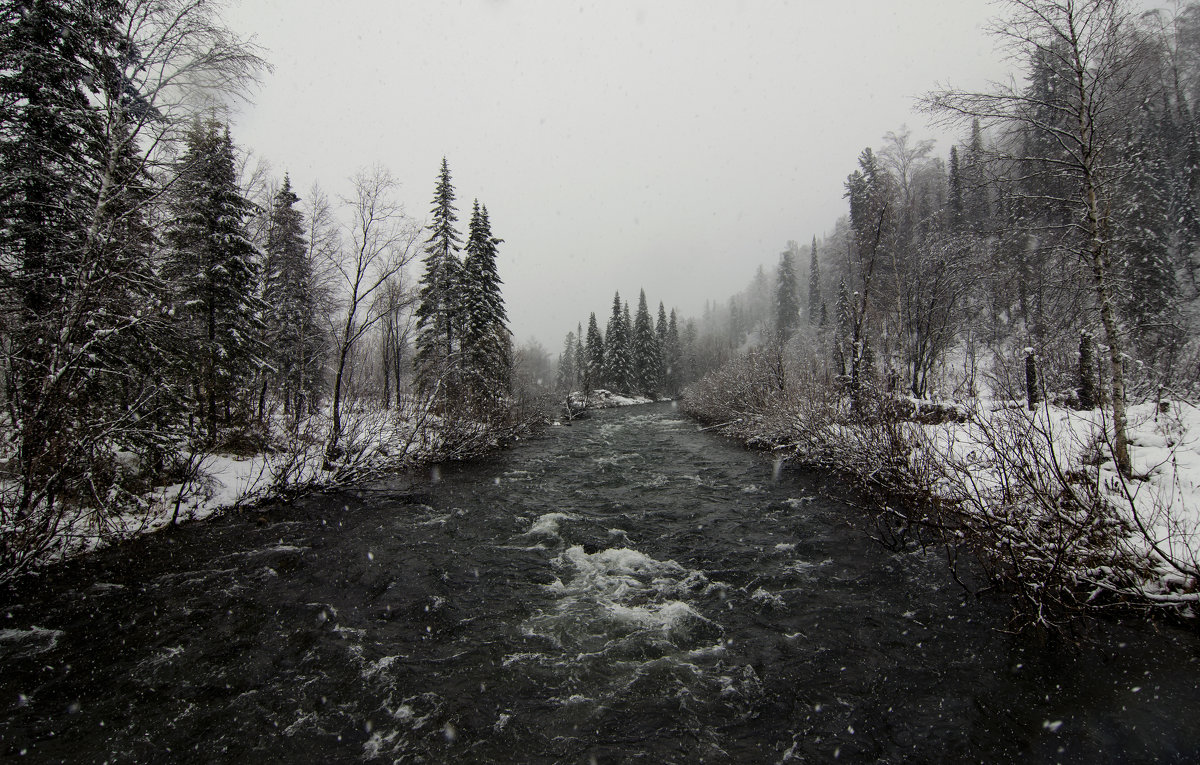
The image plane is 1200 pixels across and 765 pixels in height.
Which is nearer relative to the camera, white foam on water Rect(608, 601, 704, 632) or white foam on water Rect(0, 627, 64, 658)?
white foam on water Rect(0, 627, 64, 658)

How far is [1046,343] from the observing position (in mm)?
11867

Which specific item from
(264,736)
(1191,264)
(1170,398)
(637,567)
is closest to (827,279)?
(1191,264)

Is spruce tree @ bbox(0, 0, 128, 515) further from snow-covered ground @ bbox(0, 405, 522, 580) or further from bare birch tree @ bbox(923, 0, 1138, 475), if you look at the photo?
bare birch tree @ bbox(923, 0, 1138, 475)

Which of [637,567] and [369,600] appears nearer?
[369,600]

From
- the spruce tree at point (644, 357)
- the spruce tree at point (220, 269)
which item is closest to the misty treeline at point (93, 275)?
the spruce tree at point (220, 269)

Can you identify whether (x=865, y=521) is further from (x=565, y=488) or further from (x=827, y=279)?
(x=827, y=279)

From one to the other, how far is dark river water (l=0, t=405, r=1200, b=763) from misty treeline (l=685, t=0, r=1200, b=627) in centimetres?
111

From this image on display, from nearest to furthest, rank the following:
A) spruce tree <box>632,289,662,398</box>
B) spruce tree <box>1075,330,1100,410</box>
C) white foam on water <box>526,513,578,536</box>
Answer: white foam on water <box>526,513,578,536</box>, spruce tree <box>1075,330,1100,410</box>, spruce tree <box>632,289,662,398</box>

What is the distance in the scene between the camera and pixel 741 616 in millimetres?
6664

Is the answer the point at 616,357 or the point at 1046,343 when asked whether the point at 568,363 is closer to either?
the point at 616,357

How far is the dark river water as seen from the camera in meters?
4.37

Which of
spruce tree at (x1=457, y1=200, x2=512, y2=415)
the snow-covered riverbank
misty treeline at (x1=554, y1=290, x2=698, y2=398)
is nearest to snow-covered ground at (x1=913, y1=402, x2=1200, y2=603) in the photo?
the snow-covered riverbank

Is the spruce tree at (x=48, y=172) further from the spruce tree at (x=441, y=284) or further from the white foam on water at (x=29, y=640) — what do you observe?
the spruce tree at (x=441, y=284)

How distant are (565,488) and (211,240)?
55.0 feet
